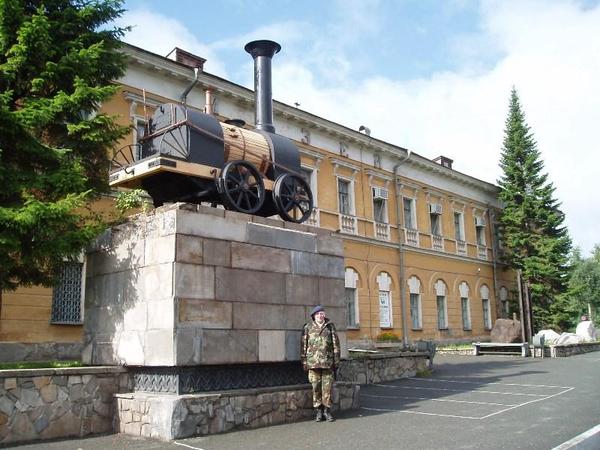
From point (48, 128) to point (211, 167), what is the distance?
8.88 ft

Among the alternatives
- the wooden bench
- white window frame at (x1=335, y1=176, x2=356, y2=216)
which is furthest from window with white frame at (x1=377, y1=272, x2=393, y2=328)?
the wooden bench

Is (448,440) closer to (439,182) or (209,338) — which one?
(209,338)

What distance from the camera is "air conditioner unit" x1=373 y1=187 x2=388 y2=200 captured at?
27906mm

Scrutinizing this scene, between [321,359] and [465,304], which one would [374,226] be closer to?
[465,304]

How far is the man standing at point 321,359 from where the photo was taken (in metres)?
9.15

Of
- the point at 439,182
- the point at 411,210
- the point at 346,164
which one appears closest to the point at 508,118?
the point at 439,182

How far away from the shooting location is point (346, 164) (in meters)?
26.6

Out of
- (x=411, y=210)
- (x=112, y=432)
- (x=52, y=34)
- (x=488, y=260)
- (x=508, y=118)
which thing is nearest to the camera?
(x=112, y=432)

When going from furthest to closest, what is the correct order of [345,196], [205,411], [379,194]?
[379,194] → [345,196] → [205,411]

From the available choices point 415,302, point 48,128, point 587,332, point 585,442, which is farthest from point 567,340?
point 48,128

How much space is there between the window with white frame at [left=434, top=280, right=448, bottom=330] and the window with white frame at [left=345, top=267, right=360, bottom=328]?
6803 mm

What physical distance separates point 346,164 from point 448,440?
19.8 meters

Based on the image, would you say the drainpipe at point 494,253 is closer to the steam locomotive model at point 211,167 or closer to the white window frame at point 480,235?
the white window frame at point 480,235

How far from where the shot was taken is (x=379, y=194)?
92.0ft
